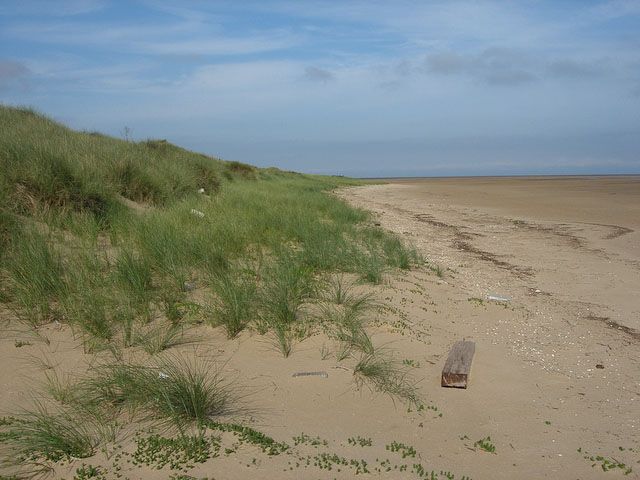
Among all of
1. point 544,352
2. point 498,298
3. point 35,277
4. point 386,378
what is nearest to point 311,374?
point 386,378

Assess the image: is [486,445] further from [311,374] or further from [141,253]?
[141,253]

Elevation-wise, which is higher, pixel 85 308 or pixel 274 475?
pixel 85 308

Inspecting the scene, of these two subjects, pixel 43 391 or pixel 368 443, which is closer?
pixel 368 443

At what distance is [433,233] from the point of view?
46.9 feet

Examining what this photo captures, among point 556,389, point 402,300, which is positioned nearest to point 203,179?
point 402,300

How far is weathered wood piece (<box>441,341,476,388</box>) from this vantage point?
13.9ft

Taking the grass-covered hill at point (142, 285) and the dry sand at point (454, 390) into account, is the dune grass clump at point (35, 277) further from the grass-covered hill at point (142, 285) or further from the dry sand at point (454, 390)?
the dry sand at point (454, 390)

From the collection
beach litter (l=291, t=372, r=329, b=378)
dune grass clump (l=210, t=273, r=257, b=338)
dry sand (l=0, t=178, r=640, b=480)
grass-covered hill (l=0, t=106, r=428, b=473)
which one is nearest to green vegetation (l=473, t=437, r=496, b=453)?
dry sand (l=0, t=178, r=640, b=480)

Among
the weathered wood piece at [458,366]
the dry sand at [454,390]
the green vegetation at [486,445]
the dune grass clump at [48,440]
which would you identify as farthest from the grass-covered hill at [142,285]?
the green vegetation at [486,445]

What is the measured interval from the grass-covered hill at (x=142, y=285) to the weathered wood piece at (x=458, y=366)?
14.7 inches

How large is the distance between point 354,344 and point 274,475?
1.84m

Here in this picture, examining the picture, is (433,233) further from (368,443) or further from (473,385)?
(368,443)

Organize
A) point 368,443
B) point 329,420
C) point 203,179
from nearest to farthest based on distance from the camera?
point 368,443 < point 329,420 < point 203,179

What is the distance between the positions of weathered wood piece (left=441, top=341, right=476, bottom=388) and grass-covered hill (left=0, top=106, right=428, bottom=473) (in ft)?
1.22
